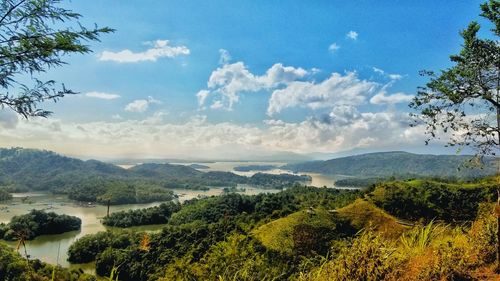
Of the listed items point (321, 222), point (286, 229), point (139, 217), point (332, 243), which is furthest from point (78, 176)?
point (332, 243)

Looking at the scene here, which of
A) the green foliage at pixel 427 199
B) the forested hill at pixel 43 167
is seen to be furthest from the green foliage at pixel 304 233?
the forested hill at pixel 43 167

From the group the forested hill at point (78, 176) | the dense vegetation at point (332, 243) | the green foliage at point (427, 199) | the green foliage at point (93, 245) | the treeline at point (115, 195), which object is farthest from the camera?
the forested hill at point (78, 176)

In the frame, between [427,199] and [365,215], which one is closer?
[365,215]

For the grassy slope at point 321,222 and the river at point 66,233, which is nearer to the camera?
the grassy slope at point 321,222

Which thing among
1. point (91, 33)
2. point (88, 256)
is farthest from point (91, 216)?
point (91, 33)

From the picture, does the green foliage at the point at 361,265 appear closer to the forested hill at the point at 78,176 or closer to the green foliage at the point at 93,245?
the green foliage at the point at 93,245

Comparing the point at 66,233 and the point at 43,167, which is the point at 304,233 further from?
the point at 43,167

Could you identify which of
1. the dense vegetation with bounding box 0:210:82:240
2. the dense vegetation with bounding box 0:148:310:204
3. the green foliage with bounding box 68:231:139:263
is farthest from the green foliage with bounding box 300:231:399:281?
the dense vegetation with bounding box 0:148:310:204

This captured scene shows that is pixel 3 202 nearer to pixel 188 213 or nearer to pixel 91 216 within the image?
pixel 91 216

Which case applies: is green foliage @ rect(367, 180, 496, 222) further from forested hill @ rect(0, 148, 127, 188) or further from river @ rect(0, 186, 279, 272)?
forested hill @ rect(0, 148, 127, 188)
